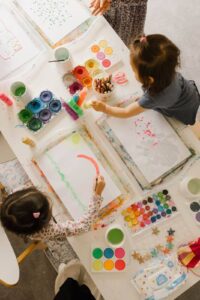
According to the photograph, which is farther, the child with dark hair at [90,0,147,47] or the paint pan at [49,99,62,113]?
the child with dark hair at [90,0,147,47]

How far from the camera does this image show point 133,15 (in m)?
1.70

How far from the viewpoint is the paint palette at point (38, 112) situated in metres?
1.46

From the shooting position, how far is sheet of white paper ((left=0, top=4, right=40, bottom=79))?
153 centimetres

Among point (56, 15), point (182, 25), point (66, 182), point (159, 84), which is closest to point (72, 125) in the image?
point (66, 182)

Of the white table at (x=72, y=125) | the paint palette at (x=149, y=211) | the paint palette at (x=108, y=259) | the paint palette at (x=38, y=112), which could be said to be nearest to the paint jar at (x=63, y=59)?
the white table at (x=72, y=125)

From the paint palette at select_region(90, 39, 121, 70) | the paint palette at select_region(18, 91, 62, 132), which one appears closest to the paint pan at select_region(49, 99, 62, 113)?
the paint palette at select_region(18, 91, 62, 132)

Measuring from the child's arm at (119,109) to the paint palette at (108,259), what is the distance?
478mm

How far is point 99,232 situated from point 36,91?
58cm

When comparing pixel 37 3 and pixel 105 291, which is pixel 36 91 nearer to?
pixel 37 3

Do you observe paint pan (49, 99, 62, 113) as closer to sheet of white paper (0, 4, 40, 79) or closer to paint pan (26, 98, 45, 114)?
paint pan (26, 98, 45, 114)

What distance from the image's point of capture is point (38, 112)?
57.7 inches

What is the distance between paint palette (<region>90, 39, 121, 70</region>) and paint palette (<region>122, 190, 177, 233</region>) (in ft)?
1.74

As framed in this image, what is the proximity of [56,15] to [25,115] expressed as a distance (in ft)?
1.44

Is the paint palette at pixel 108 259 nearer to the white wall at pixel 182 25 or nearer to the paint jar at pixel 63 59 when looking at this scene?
the paint jar at pixel 63 59
